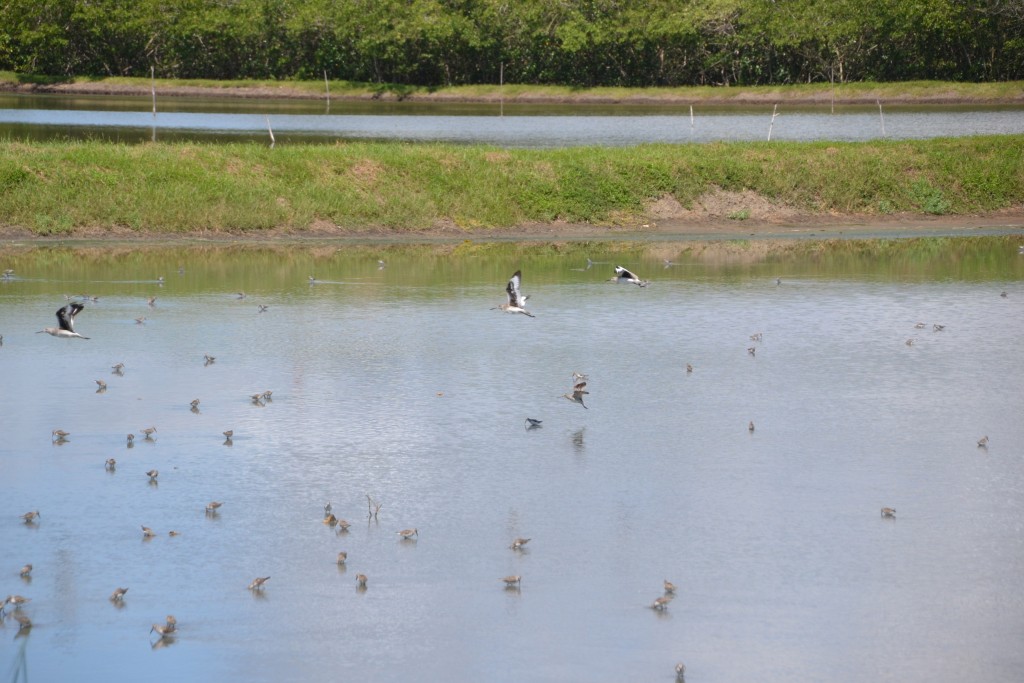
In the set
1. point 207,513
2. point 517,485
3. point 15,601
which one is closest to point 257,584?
point 15,601

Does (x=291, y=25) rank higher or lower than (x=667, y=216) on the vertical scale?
higher

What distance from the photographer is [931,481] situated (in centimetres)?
1487

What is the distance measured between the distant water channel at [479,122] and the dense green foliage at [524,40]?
25.6 feet

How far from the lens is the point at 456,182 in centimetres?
3594

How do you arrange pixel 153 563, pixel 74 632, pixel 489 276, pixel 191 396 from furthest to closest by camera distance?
pixel 489 276 < pixel 191 396 < pixel 153 563 < pixel 74 632

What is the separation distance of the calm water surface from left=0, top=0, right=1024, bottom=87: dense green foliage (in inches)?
2748

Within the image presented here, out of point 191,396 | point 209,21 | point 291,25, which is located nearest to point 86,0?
point 209,21

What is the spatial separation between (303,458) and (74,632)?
4770 mm

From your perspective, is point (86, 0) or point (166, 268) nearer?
point (166, 268)

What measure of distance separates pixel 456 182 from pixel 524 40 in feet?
224

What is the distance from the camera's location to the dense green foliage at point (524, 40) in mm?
91625

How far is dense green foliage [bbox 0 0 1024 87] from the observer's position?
301 ft

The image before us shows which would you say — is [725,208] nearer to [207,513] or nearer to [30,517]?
[207,513]

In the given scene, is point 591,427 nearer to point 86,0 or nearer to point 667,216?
point 667,216
